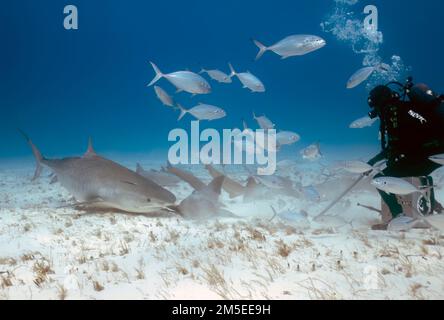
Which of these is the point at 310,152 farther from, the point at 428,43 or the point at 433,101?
the point at 428,43

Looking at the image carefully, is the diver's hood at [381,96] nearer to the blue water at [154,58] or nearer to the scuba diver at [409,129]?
the scuba diver at [409,129]

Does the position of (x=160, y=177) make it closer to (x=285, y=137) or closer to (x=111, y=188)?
(x=111, y=188)

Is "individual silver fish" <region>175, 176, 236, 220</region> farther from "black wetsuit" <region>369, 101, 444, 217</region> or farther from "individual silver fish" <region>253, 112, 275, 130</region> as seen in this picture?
"black wetsuit" <region>369, 101, 444, 217</region>

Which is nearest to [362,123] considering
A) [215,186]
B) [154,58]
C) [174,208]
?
[215,186]

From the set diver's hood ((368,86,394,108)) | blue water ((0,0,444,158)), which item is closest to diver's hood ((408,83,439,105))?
diver's hood ((368,86,394,108))

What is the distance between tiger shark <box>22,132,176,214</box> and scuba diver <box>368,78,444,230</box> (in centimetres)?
394

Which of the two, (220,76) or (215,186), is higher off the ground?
(220,76)

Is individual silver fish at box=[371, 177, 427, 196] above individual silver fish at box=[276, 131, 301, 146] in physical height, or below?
below

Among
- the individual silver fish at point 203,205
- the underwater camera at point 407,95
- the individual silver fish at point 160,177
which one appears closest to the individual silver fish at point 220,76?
the individual silver fish at point 203,205

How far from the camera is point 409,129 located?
548 cm

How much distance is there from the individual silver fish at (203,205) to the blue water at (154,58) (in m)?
118

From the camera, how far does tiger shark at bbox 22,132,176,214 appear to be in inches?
243

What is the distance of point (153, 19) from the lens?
168 meters

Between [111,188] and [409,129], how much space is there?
17.4 ft
